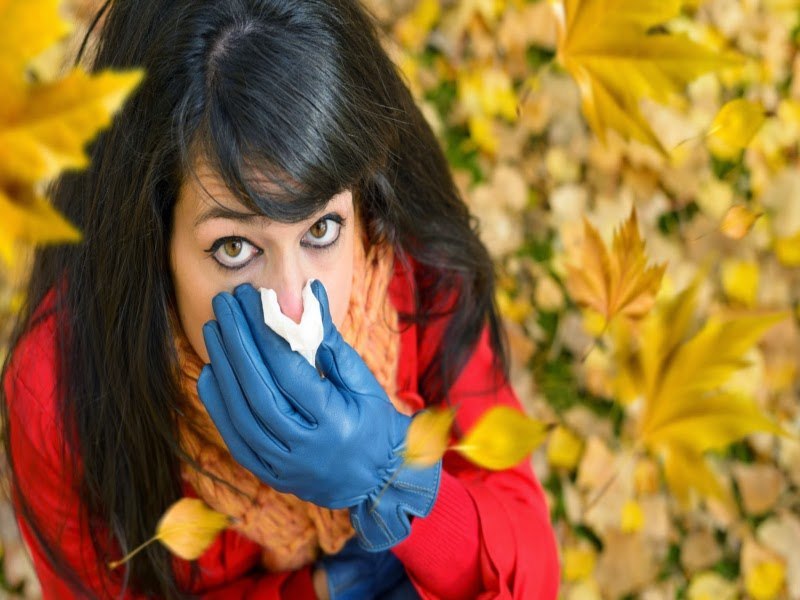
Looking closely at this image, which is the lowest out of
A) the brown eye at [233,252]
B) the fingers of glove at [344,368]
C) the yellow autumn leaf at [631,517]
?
the yellow autumn leaf at [631,517]

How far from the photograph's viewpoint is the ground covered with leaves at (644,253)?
149 centimetres

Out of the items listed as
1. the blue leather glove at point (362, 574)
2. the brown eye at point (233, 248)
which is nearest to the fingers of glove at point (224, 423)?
the brown eye at point (233, 248)

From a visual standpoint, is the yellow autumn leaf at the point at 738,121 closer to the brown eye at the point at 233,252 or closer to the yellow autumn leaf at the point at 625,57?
the yellow autumn leaf at the point at 625,57

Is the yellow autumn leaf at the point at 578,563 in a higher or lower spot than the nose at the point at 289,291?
Answer: lower

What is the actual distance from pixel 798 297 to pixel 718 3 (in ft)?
1.91

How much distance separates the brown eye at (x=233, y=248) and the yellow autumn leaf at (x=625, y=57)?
0.35 meters

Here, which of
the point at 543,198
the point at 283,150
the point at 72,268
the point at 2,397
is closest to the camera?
the point at 283,150

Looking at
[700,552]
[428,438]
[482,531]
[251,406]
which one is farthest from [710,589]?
[251,406]

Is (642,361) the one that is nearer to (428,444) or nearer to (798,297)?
(428,444)

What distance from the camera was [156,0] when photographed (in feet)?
2.64

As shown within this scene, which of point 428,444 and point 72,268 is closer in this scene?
point 428,444

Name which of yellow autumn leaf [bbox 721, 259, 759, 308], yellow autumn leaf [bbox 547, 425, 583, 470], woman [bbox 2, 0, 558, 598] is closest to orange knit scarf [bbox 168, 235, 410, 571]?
woman [bbox 2, 0, 558, 598]

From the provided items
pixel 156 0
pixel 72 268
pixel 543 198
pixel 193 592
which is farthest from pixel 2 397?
pixel 543 198

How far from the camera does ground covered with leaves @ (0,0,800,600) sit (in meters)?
1.49
